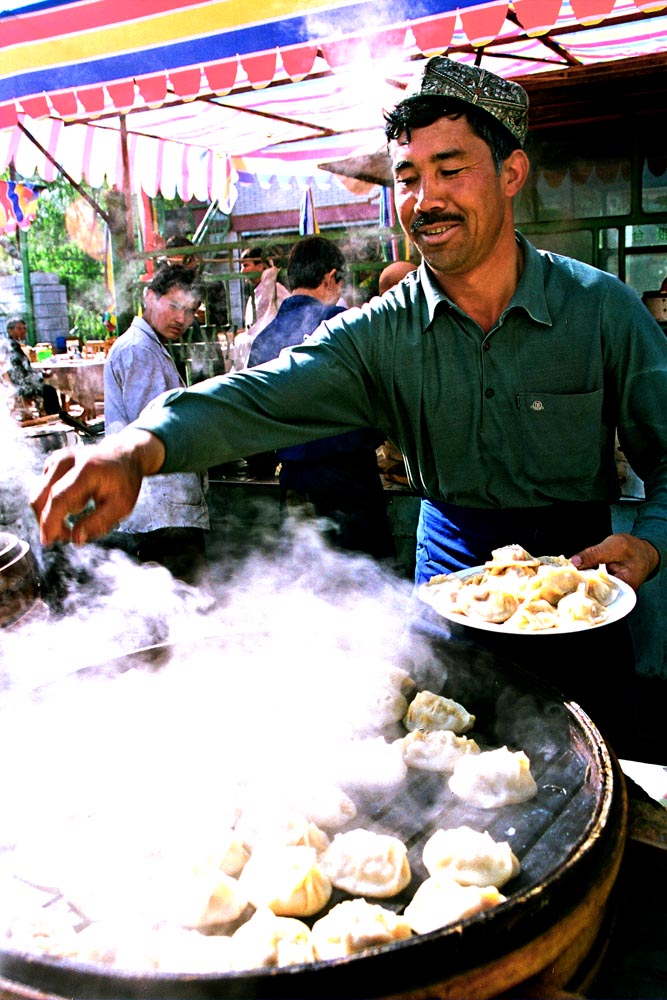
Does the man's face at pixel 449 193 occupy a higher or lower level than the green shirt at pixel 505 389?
higher

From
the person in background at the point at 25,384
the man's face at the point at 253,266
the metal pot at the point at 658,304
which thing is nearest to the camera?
the metal pot at the point at 658,304

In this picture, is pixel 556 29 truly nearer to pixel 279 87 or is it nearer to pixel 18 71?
pixel 279 87

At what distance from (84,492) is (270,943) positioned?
1059 mm

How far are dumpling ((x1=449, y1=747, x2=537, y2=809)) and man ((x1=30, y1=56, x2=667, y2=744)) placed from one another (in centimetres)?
54

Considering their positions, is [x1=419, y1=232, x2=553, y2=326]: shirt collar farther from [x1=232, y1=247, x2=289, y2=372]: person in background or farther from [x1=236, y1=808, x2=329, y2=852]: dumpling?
[x1=232, y1=247, x2=289, y2=372]: person in background

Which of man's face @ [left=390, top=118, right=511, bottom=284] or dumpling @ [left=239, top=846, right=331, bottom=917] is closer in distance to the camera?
dumpling @ [left=239, top=846, right=331, bottom=917]

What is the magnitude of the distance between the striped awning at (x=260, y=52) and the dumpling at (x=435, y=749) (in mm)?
3697

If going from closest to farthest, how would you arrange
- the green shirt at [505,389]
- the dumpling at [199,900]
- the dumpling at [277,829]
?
the dumpling at [199,900] → the dumpling at [277,829] → the green shirt at [505,389]

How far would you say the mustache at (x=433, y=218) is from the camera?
2.49m

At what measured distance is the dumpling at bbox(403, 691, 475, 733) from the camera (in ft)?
7.57

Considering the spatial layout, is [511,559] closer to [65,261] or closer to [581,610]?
[581,610]

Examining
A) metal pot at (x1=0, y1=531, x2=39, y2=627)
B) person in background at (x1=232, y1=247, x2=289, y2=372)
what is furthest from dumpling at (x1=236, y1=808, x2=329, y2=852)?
person in background at (x1=232, y1=247, x2=289, y2=372)

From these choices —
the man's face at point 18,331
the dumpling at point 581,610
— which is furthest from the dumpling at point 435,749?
the man's face at point 18,331

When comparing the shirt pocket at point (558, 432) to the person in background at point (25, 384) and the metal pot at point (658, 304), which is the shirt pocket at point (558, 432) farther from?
the person in background at point (25, 384)
